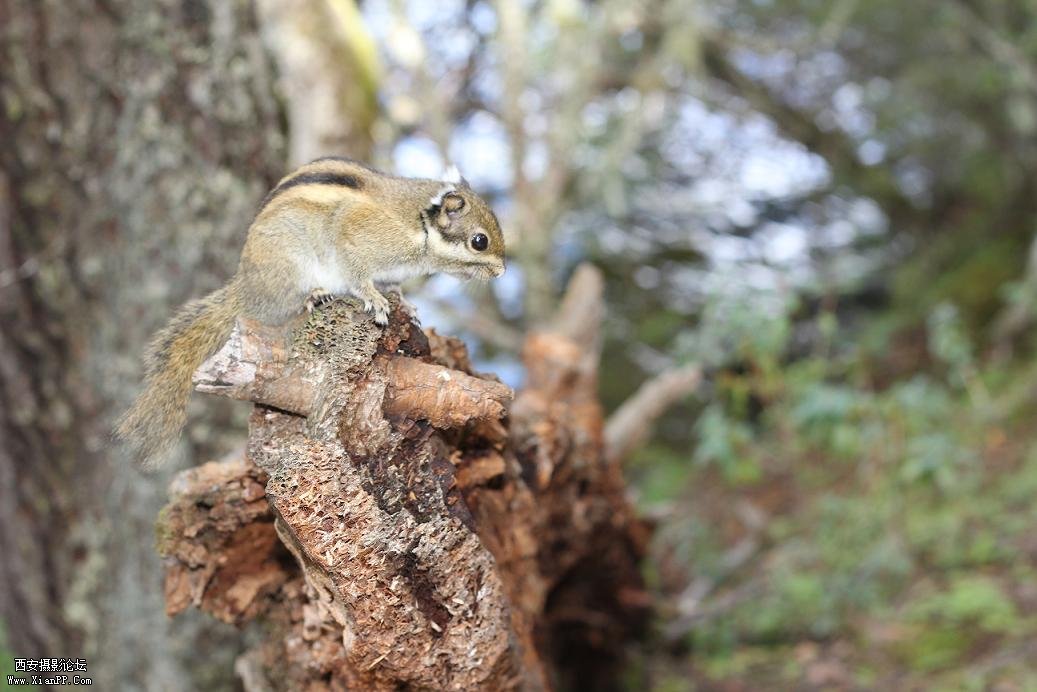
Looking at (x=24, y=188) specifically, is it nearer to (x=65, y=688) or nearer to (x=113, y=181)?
(x=113, y=181)

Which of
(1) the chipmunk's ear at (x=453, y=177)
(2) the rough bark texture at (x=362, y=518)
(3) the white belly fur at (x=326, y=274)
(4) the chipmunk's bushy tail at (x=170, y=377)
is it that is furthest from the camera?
(1) the chipmunk's ear at (x=453, y=177)

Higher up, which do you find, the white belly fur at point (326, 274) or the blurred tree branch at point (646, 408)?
the blurred tree branch at point (646, 408)

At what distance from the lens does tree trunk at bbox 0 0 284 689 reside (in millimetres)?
3297

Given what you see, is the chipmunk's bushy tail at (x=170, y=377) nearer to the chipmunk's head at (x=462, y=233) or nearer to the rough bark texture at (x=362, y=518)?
the rough bark texture at (x=362, y=518)

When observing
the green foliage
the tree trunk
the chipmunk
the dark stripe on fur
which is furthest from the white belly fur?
the green foliage

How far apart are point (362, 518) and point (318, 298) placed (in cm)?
64

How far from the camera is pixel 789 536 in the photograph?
18.1 ft

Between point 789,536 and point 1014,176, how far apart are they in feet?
12.2

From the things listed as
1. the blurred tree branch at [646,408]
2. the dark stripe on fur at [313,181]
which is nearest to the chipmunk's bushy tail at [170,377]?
the dark stripe on fur at [313,181]

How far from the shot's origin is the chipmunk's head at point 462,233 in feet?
8.16

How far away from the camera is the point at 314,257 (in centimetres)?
235

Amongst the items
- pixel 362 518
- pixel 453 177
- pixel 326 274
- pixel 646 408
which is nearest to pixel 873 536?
pixel 646 408

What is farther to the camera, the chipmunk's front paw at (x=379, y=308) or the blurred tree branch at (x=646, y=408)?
the blurred tree branch at (x=646, y=408)

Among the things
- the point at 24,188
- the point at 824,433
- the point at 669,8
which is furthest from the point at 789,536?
the point at 24,188
